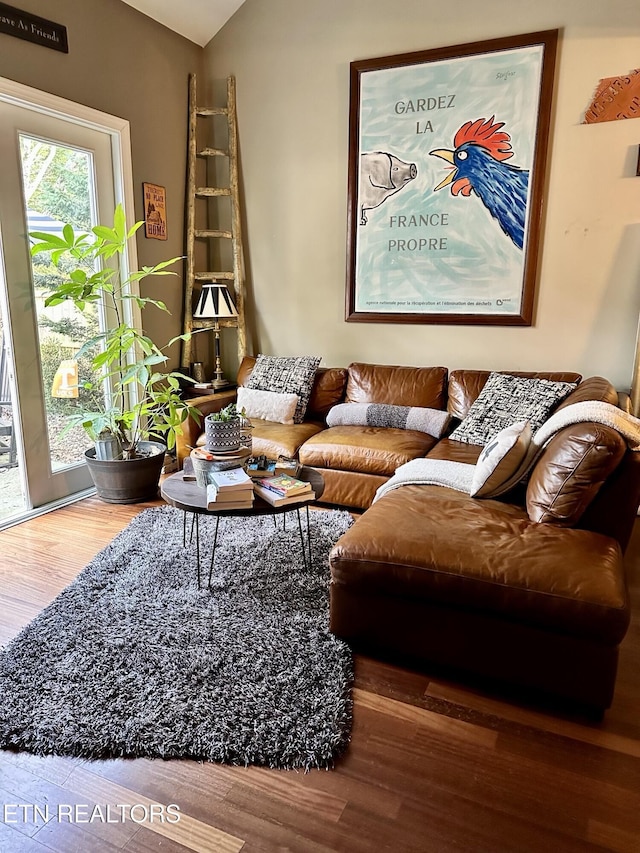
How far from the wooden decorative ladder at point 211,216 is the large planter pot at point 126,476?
1.07 metres

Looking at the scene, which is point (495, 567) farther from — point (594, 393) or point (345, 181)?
point (345, 181)

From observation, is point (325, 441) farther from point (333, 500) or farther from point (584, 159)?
point (584, 159)

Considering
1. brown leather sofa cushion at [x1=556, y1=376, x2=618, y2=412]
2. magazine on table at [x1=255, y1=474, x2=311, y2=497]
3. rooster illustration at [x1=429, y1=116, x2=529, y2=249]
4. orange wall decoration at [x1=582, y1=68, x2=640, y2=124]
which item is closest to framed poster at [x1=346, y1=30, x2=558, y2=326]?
rooster illustration at [x1=429, y1=116, x2=529, y2=249]

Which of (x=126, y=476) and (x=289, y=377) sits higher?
(x=289, y=377)

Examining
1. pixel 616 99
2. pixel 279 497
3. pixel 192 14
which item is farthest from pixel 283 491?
pixel 192 14

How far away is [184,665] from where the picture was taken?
2.00 meters

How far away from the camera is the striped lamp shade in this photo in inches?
160

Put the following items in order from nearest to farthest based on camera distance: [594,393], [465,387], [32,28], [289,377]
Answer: [594,393] → [32,28] → [465,387] → [289,377]

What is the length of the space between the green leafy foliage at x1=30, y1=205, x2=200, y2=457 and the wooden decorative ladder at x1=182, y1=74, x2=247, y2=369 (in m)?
0.59

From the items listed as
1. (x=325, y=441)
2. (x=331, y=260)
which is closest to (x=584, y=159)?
(x=331, y=260)

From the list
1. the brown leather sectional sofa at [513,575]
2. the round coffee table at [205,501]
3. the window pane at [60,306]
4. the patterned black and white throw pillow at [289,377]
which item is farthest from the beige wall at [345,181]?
the round coffee table at [205,501]

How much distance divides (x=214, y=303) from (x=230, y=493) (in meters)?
2.12

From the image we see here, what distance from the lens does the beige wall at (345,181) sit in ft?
10.9

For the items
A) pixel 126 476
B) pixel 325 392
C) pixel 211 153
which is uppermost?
pixel 211 153
